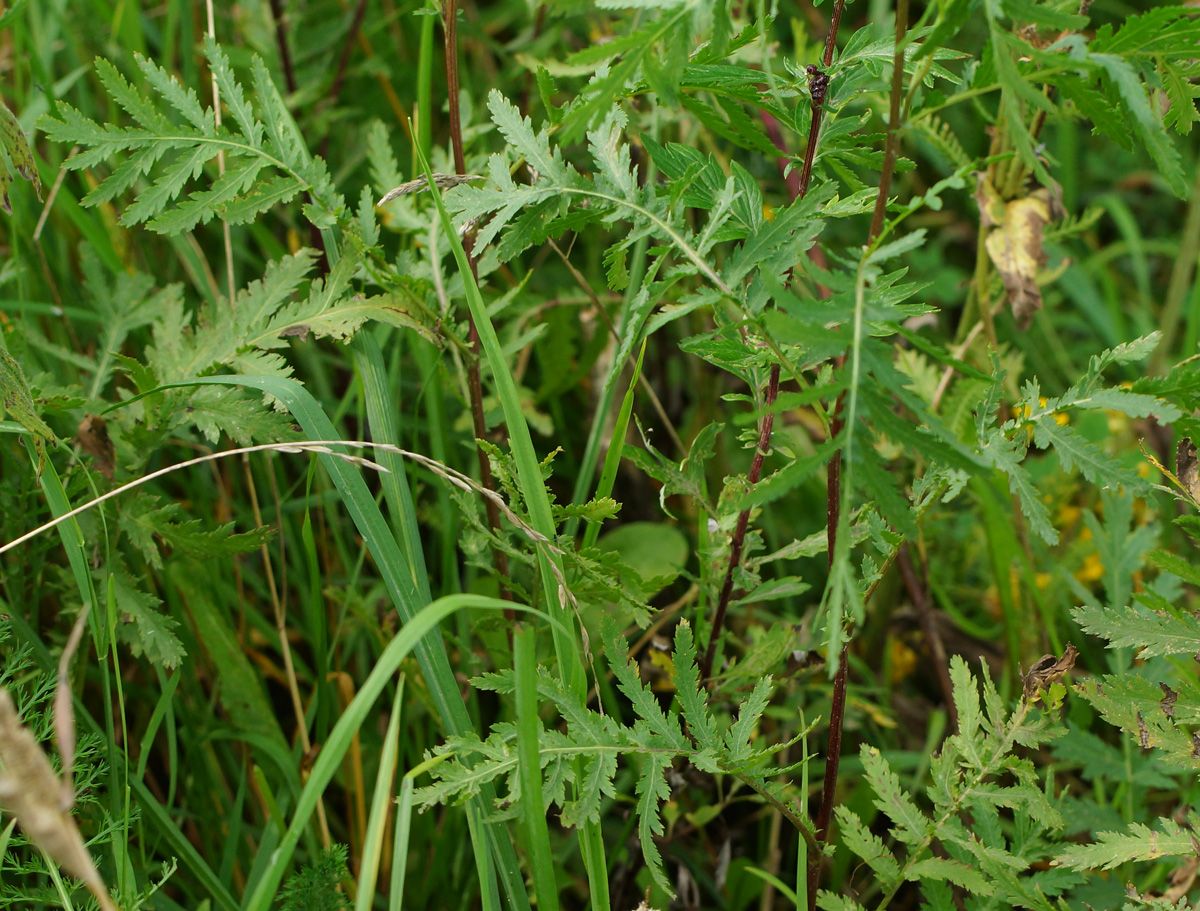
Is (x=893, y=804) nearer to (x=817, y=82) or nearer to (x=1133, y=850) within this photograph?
(x=1133, y=850)

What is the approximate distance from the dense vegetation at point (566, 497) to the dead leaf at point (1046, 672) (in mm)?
11

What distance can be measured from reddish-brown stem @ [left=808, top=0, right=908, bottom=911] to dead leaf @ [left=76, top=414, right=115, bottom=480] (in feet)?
3.01

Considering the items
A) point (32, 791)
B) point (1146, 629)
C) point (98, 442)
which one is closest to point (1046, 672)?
point (1146, 629)

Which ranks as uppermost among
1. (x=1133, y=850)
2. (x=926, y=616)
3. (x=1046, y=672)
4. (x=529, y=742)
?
(x=529, y=742)

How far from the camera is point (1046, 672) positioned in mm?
1019

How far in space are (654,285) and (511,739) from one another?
0.50 metres

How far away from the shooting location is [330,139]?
205 centimetres

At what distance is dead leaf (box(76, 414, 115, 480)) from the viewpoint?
122 cm

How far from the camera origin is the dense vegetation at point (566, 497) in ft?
2.81

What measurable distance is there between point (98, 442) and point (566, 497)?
91 cm

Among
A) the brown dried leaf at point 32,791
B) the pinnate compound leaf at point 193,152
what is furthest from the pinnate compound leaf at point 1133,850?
the pinnate compound leaf at point 193,152

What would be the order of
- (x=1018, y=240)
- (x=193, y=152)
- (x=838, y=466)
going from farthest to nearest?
(x=1018, y=240) → (x=193, y=152) → (x=838, y=466)

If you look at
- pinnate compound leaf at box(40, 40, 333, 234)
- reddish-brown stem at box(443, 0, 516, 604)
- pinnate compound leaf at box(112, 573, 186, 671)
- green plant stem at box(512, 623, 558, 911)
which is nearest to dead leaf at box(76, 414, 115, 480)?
pinnate compound leaf at box(112, 573, 186, 671)

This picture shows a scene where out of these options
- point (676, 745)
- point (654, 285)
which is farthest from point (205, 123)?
point (676, 745)
